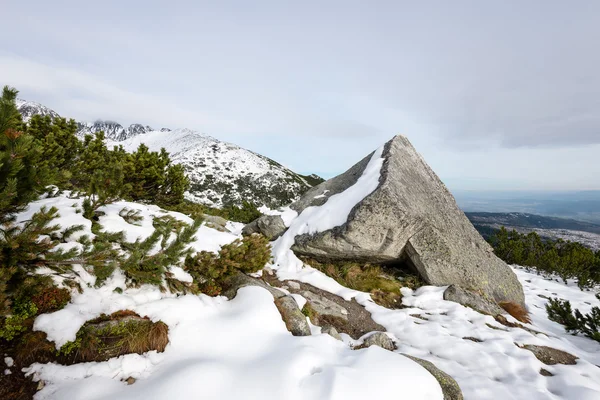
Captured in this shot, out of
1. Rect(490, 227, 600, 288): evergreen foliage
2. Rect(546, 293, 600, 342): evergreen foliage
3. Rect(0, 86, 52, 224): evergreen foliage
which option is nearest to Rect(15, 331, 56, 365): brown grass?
Rect(0, 86, 52, 224): evergreen foliage

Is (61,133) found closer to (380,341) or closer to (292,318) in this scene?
(292,318)

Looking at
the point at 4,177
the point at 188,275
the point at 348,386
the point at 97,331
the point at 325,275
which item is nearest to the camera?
the point at 4,177

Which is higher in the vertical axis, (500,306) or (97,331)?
(97,331)

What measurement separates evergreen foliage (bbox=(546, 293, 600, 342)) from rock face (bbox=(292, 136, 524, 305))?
1.27 m

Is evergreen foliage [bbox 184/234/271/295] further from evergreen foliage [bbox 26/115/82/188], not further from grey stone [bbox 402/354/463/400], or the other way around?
evergreen foliage [bbox 26/115/82/188]

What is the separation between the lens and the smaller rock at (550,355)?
5.47 metres

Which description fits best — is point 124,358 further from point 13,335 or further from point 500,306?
point 500,306

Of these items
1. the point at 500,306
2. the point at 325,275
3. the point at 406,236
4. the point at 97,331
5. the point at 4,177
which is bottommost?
the point at 500,306

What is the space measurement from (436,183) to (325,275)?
6.96m

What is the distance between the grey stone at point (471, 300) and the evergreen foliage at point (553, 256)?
12903 millimetres

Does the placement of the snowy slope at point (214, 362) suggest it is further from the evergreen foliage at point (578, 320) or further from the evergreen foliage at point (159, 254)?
the evergreen foliage at point (578, 320)

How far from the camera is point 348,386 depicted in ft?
10.4

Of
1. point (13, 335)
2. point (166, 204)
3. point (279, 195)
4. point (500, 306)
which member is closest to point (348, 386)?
point (13, 335)

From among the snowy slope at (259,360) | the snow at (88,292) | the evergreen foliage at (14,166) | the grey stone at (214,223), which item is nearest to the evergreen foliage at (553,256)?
the snowy slope at (259,360)
